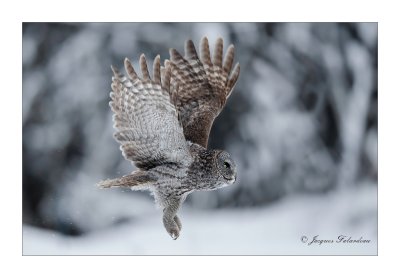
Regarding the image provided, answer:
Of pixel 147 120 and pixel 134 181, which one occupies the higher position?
pixel 147 120

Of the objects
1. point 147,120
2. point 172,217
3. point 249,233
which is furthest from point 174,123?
point 249,233

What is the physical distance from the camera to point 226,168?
9.39ft

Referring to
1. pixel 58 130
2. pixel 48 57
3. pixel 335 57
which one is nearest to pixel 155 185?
pixel 58 130

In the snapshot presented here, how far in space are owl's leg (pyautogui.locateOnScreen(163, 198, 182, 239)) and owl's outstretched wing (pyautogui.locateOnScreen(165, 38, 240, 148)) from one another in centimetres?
41

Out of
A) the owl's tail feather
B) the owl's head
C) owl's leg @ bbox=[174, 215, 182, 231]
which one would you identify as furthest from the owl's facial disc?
owl's leg @ bbox=[174, 215, 182, 231]

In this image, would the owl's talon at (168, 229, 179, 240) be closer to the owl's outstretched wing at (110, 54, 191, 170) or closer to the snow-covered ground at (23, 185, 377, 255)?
the snow-covered ground at (23, 185, 377, 255)

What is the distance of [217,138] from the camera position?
3.36 metres

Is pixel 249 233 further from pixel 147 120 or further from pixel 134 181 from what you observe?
pixel 147 120

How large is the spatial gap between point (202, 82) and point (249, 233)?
36.5 inches

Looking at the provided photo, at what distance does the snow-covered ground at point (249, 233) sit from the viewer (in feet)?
10.9

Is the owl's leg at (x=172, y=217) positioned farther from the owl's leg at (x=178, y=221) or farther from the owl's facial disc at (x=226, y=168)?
the owl's facial disc at (x=226, y=168)

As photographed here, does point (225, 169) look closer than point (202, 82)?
Yes
